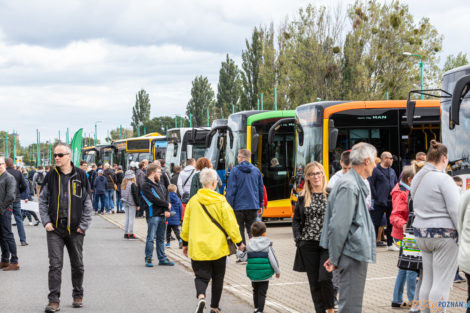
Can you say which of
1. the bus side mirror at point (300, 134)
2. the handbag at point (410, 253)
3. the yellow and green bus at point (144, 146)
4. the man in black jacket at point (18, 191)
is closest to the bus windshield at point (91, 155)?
the yellow and green bus at point (144, 146)

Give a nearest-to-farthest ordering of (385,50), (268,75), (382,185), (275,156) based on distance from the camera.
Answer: (382,185)
(275,156)
(385,50)
(268,75)

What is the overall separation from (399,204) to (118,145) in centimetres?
3447

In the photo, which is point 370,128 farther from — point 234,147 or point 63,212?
point 63,212

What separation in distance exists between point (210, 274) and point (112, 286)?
8.99 ft

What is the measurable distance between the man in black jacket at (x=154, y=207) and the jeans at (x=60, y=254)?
3394 mm

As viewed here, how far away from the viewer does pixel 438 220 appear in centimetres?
627

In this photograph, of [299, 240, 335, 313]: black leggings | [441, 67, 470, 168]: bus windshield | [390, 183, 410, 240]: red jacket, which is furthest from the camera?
[441, 67, 470, 168]: bus windshield

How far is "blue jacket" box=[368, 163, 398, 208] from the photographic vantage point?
14.2 m

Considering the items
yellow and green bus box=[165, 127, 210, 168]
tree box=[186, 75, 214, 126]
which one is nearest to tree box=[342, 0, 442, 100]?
yellow and green bus box=[165, 127, 210, 168]

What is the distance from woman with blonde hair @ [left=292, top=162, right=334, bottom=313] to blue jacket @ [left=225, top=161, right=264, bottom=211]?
4.46m

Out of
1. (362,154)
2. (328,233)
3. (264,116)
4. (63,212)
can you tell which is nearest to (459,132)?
(362,154)

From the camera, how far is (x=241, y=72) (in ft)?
211

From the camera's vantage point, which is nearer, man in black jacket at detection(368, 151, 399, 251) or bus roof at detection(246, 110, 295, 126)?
man in black jacket at detection(368, 151, 399, 251)

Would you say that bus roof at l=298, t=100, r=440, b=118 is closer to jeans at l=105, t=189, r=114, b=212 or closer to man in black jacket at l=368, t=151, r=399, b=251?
man in black jacket at l=368, t=151, r=399, b=251
